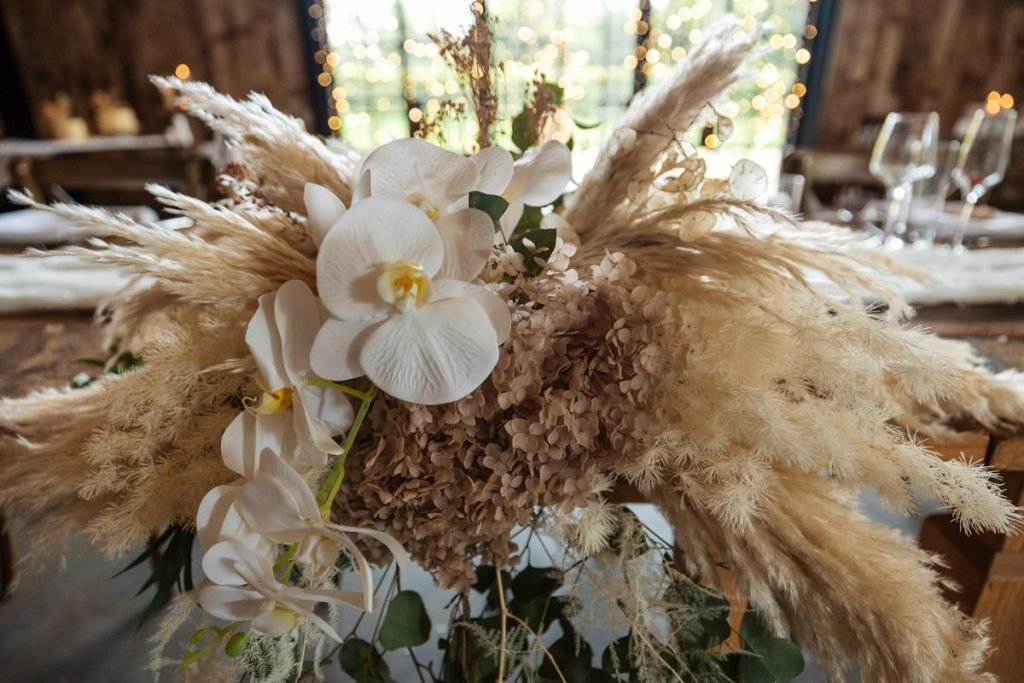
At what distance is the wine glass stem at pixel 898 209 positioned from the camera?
143 centimetres

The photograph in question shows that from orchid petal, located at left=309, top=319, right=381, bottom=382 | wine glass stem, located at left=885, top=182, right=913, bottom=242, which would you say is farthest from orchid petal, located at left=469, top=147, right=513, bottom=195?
wine glass stem, located at left=885, top=182, right=913, bottom=242

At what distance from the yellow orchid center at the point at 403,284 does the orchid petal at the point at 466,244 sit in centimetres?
3

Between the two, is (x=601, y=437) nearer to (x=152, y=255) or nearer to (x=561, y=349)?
(x=561, y=349)

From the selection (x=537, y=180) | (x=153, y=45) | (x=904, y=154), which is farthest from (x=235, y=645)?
(x=153, y=45)

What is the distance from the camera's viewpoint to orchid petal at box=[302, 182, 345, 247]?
0.40m

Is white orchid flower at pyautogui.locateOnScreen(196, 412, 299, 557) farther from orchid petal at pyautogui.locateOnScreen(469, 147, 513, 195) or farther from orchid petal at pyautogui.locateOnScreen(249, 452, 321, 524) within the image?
orchid petal at pyautogui.locateOnScreen(469, 147, 513, 195)

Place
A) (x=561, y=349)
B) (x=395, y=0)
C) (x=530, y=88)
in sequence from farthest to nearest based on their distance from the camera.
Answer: (x=395, y=0), (x=530, y=88), (x=561, y=349)

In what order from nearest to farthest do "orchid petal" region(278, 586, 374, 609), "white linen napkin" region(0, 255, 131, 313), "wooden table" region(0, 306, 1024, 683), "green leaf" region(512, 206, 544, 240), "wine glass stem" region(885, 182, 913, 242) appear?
"orchid petal" region(278, 586, 374, 609)
"green leaf" region(512, 206, 544, 240)
"wooden table" region(0, 306, 1024, 683)
"white linen napkin" region(0, 255, 131, 313)
"wine glass stem" region(885, 182, 913, 242)

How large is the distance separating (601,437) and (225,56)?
4.75 metres

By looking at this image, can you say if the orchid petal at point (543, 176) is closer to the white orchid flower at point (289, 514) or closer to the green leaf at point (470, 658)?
the white orchid flower at point (289, 514)

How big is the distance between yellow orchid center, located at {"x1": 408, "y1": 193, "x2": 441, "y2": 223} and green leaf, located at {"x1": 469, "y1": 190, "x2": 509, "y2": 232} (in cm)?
2

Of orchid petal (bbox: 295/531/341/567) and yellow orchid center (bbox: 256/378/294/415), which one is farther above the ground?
yellow orchid center (bbox: 256/378/294/415)

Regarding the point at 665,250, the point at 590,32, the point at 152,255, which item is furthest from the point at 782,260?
Result: the point at 590,32

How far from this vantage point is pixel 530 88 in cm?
55
